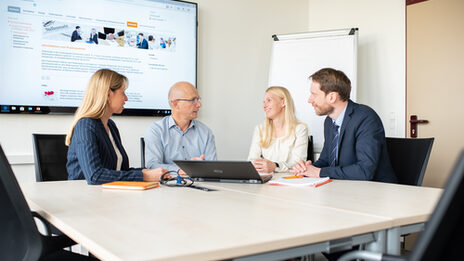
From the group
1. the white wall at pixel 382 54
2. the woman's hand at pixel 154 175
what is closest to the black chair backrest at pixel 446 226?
the woman's hand at pixel 154 175

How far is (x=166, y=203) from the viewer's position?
1489 mm

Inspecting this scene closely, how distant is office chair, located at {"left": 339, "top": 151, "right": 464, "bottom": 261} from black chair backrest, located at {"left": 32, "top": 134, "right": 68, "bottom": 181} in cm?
227

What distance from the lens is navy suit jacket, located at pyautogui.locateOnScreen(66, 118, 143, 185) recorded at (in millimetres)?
2024

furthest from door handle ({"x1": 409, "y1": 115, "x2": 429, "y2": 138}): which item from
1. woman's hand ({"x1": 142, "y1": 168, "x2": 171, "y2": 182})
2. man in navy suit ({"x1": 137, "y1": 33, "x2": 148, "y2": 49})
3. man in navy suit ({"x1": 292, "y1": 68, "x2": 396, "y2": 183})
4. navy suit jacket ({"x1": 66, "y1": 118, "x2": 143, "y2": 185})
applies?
navy suit jacket ({"x1": 66, "y1": 118, "x2": 143, "y2": 185})

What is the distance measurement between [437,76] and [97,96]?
2951 mm

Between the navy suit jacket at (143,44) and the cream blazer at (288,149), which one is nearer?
the cream blazer at (288,149)

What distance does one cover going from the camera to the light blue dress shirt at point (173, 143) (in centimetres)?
290

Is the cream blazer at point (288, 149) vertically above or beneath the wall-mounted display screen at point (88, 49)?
beneath

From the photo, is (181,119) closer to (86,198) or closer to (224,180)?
(224,180)

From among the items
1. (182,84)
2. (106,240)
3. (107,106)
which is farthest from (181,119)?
(106,240)

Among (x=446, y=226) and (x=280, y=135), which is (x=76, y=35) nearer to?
(x=280, y=135)

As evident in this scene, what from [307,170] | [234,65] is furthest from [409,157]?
[234,65]

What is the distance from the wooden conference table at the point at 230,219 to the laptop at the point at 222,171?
16 cm

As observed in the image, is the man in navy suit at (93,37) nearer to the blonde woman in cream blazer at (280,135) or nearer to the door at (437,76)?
the blonde woman in cream blazer at (280,135)
